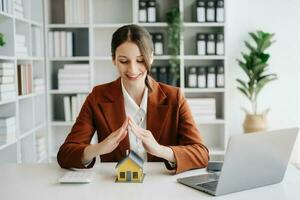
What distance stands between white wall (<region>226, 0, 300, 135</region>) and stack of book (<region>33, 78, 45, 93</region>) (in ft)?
6.69

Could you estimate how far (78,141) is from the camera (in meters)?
1.96

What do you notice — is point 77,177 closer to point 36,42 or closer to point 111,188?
point 111,188

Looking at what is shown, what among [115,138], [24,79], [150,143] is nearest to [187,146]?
[150,143]

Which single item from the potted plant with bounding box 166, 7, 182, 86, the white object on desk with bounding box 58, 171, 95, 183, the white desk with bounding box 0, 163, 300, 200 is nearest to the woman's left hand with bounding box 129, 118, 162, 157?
the white desk with bounding box 0, 163, 300, 200

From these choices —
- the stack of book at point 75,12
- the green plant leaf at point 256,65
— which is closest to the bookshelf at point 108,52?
the stack of book at point 75,12

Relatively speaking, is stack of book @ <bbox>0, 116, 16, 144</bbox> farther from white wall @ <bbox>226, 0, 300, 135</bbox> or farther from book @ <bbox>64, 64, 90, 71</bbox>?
white wall @ <bbox>226, 0, 300, 135</bbox>

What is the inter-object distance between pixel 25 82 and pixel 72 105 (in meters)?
0.70

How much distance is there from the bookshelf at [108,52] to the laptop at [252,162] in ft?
9.14

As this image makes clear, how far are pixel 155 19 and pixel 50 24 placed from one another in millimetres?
1116

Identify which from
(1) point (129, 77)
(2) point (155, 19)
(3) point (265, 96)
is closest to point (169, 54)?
(2) point (155, 19)

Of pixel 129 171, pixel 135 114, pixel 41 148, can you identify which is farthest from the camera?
pixel 41 148

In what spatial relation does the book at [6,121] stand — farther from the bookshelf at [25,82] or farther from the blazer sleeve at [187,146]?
the blazer sleeve at [187,146]

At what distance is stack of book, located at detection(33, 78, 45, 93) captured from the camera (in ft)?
13.4

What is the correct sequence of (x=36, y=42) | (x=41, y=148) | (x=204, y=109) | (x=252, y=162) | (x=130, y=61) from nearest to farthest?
(x=252, y=162)
(x=130, y=61)
(x=36, y=42)
(x=41, y=148)
(x=204, y=109)
